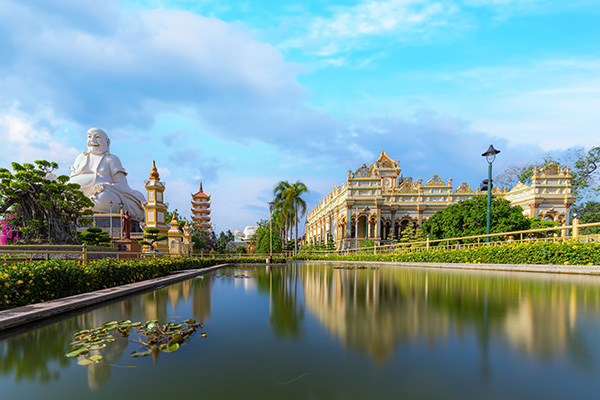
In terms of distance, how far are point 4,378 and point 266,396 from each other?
2.55 meters

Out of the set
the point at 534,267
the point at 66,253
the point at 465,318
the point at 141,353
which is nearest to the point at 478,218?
the point at 534,267

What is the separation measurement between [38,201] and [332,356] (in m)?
25.4

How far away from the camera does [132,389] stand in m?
2.59

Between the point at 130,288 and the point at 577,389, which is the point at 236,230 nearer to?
the point at 130,288

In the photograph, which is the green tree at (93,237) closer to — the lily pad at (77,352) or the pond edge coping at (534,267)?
the lily pad at (77,352)

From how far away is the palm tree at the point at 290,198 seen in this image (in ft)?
121

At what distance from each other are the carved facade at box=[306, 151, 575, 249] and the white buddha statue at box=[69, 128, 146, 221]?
111ft

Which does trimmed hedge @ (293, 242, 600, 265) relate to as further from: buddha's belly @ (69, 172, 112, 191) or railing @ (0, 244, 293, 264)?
buddha's belly @ (69, 172, 112, 191)

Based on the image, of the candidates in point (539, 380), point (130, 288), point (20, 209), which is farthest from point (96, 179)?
point (539, 380)

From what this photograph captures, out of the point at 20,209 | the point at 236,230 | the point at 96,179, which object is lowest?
Result: the point at 236,230

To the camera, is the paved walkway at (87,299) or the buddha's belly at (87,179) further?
the buddha's belly at (87,179)

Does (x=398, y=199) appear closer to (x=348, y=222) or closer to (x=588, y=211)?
(x=348, y=222)

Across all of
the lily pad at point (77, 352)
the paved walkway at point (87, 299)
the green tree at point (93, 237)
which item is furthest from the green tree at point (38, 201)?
the lily pad at point (77, 352)

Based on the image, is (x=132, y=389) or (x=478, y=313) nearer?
(x=132, y=389)
